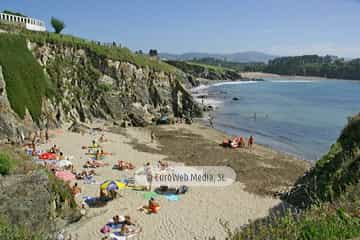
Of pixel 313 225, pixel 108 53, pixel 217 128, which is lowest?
pixel 217 128

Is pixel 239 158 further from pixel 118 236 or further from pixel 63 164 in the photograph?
pixel 118 236

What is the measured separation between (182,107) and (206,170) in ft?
90.5

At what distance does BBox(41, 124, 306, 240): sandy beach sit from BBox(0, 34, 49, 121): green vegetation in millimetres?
4560

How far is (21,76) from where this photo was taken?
3453cm

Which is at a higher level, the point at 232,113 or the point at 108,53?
the point at 108,53

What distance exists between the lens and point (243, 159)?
2802 centimetres

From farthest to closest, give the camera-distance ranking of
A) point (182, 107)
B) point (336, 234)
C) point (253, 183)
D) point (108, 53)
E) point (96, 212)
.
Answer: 1. point (182, 107)
2. point (108, 53)
3. point (253, 183)
4. point (96, 212)
5. point (336, 234)

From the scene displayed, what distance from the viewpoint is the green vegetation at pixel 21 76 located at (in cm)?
3216

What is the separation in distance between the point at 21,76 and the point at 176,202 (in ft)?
78.4

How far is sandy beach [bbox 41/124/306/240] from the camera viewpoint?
1475cm

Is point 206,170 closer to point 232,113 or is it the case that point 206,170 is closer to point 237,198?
point 237,198

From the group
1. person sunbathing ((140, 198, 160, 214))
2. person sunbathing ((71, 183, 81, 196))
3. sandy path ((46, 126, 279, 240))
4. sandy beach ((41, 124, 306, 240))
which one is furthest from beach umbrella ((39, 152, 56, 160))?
person sunbathing ((140, 198, 160, 214))

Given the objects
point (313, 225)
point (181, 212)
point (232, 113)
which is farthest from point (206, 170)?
point (232, 113)

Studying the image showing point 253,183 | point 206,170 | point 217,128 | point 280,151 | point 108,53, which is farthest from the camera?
point 108,53
